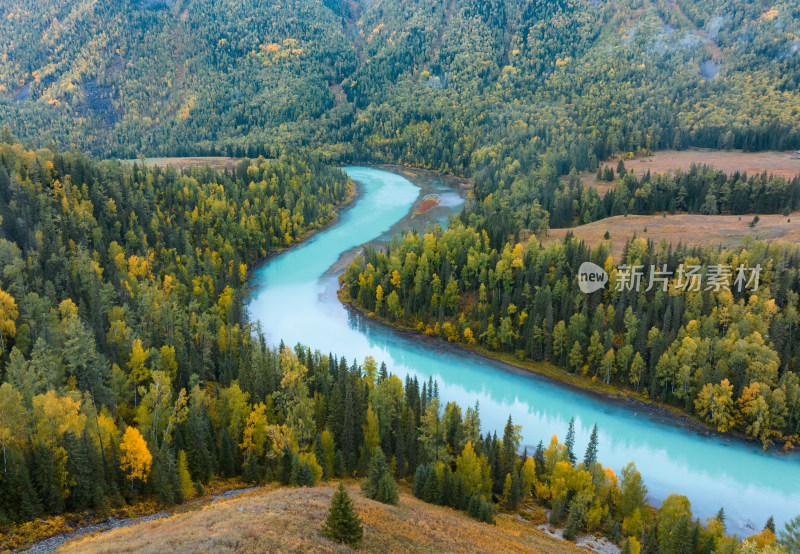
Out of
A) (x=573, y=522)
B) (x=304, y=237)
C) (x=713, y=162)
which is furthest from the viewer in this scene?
(x=713, y=162)

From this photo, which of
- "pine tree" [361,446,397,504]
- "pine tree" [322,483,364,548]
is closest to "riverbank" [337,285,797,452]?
"pine tree" [361,446,397,504]

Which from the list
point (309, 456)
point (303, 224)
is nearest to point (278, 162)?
point (303, 224)

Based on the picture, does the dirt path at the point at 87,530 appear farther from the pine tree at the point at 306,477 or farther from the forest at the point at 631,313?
the forest at the point at 631,313

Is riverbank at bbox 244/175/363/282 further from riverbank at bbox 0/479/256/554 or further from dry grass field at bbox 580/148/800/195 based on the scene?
dry grass field at bbox 580/148/800/195

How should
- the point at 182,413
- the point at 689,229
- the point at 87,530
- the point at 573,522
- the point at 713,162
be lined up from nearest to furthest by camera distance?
the point at 87,530
the point at 573,522
the point at 182,413
the point at 689,229
the point at 713,162

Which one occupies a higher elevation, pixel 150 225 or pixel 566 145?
pixel 566 145

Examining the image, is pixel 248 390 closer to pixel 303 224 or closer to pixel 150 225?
pixel 150 225

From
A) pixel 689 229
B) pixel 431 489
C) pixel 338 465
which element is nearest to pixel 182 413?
pixel 338 465

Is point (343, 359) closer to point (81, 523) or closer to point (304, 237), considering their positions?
point (81, 523)
